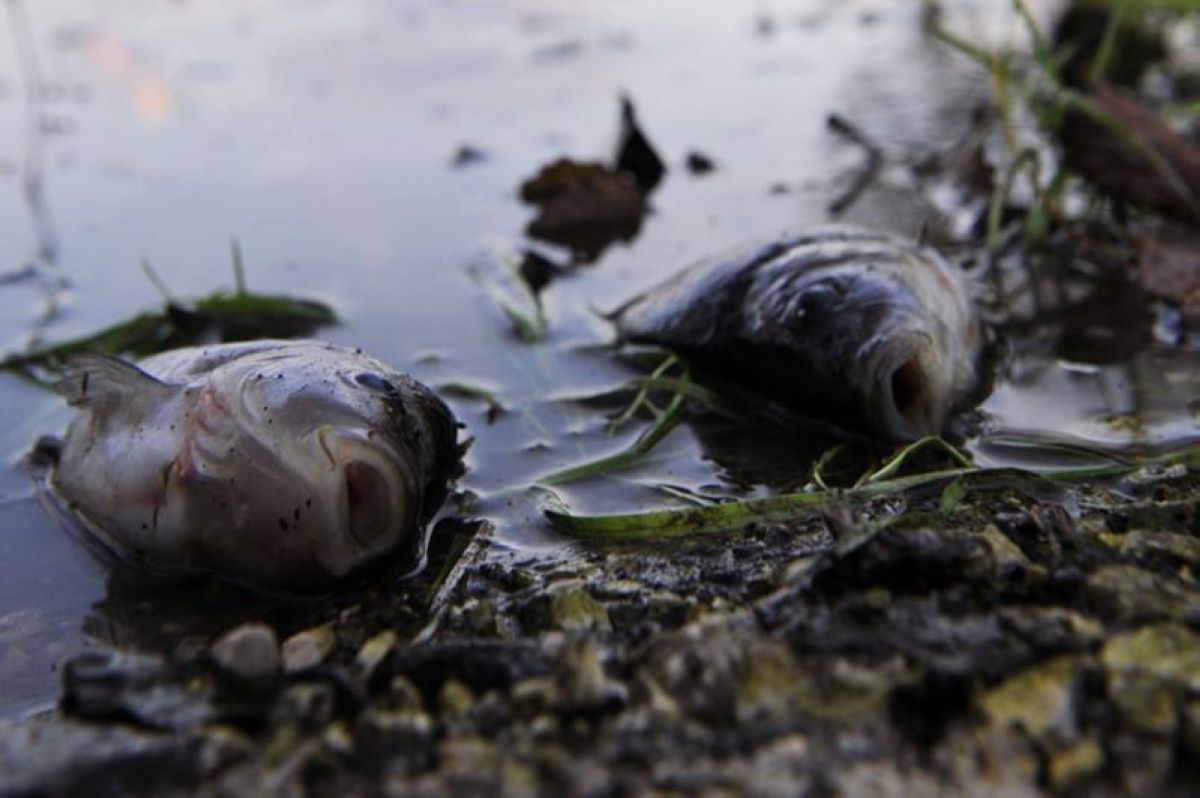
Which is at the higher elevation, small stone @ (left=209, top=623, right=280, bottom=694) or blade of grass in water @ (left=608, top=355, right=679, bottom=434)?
small stone @ (left=209, top=623, right=280, bottom=694)

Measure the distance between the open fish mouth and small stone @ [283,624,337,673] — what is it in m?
1.56

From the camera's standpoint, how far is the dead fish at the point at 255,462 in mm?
2469

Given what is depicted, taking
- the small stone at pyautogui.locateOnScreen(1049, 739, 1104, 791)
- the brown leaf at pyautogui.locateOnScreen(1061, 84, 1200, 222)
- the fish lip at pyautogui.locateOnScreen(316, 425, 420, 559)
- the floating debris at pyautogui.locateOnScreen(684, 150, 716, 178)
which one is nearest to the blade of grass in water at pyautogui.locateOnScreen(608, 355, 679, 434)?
the fish lip at pyautogui.locateOnScreen(316, 425, 420, 559)

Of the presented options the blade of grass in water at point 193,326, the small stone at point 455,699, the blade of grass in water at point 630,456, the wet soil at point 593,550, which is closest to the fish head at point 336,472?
the wet soil at point 593,550

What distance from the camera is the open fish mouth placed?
3.11 m

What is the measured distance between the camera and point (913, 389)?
3188mm

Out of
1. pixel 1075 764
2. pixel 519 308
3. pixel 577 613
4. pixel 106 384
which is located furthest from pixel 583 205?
pixel 1075 764

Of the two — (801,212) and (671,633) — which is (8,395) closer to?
(671,633)

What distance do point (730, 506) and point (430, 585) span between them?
0.69 metres

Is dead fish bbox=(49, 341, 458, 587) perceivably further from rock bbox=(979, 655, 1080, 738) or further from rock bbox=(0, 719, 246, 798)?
rock bbox=(979, 655, 1080, 738)

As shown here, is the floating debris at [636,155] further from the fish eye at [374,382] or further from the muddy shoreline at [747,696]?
the muddy shoreline at [747,696]

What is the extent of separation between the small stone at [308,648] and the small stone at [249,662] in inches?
4.3

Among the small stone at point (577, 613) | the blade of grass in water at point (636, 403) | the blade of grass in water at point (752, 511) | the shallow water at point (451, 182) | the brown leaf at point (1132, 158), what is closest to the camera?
the small stone at point (577, 613)

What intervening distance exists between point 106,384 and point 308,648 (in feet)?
3.23
